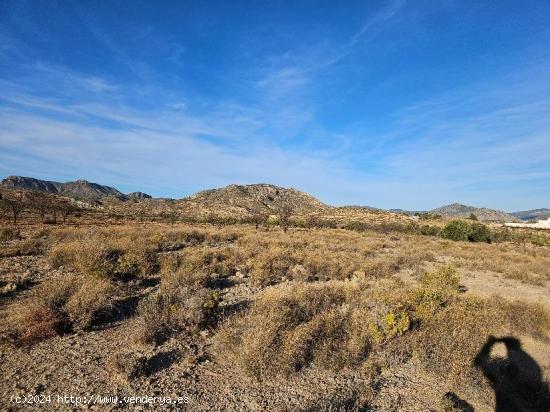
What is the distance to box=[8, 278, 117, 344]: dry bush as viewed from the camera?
795 centimetres

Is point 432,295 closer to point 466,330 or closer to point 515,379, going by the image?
point 466,330

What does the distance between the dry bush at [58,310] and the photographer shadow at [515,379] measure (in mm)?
9068

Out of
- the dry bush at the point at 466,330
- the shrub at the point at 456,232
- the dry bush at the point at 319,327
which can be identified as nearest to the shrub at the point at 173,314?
the dry bush at the point at 319,327

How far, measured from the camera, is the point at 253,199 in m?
131

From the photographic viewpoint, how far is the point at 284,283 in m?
14.5

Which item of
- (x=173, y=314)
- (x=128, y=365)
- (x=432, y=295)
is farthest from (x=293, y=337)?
(x=432, y=295)

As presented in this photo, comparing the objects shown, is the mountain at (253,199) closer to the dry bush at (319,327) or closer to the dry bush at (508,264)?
the dry bush at (508,264)

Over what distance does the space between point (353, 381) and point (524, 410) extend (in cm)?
322

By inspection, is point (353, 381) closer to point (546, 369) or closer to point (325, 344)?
point (325, 344)

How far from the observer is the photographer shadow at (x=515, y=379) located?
6859 mm

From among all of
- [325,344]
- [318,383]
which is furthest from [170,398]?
[325,344]

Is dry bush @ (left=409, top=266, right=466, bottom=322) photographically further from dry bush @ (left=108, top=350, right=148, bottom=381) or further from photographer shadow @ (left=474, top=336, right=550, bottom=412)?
dry bush @ (left=108, top=350, right=148, bottom=381)

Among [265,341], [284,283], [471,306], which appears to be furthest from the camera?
[284,283]

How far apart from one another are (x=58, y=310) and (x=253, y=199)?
12228 centimetres
